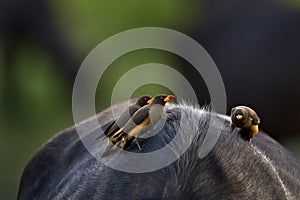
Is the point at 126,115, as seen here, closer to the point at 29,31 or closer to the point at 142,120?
the point at 142,120

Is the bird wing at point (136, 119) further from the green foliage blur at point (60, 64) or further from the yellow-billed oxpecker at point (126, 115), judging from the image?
the green foliage blur at point (60, 64)

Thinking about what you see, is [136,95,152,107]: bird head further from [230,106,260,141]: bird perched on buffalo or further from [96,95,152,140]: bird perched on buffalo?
[230,106,260,141]: bird perched on buffalo

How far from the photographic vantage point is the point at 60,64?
9844mm

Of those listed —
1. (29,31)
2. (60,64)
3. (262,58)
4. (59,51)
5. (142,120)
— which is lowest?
(60,64)

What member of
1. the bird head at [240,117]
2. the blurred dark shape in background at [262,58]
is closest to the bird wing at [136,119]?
the bird head at [240,117]

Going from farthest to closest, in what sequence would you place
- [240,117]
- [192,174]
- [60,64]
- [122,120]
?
[60,64]
[240,117]
[122,120]
[192,174]

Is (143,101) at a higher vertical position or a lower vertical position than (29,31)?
higher

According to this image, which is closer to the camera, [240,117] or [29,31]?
[240,117]

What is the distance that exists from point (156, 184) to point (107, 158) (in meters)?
0.31

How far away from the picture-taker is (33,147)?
7852 mm

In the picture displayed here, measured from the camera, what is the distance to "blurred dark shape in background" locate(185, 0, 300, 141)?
823 centimetres

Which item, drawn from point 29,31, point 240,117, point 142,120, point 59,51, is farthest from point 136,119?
point 29,31

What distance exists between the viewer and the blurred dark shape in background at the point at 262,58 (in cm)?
823

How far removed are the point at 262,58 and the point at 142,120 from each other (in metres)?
6.24
